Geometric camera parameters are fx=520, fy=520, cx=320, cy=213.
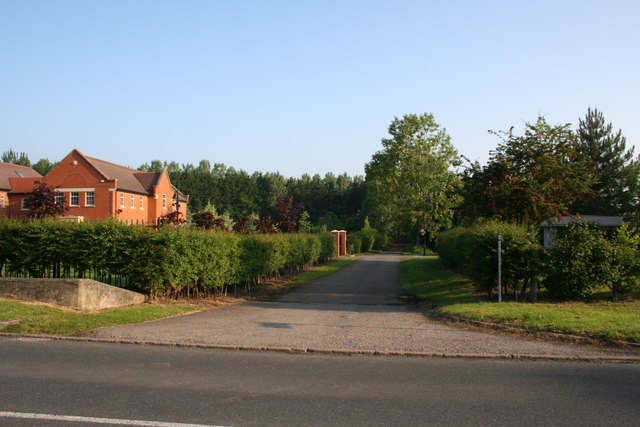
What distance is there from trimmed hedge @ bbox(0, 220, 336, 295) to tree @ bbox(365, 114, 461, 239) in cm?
4522

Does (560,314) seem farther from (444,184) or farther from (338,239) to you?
(444,184)

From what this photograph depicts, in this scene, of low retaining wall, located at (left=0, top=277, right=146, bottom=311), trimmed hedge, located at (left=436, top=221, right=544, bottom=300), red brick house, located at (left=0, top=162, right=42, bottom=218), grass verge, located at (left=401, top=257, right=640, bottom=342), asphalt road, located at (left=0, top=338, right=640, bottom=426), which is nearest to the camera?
asphalt road, located at (left=0, top=338, right=640, bottom=426)

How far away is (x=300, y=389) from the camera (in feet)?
21.9

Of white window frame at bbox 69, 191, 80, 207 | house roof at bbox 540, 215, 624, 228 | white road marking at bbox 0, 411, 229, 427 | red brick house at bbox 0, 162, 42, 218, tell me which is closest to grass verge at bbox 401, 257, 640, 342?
house roof at bbox 540, 215, 624, 228

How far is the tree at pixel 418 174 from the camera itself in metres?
61.4

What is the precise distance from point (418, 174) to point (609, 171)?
2281 cm

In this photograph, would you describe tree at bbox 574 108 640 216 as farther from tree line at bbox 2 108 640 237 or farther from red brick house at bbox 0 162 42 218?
red brick house at bbox 0 162 42 218

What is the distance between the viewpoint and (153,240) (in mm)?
15078

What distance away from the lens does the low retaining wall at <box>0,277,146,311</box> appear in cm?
1321

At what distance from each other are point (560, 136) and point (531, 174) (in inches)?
83.7

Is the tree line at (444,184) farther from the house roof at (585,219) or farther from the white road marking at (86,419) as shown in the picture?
the white road marking at (86,419)

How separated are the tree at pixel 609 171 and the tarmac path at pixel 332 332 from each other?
1326 inches

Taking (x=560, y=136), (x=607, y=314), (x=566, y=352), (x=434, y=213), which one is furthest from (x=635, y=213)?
(x=566, y=352)

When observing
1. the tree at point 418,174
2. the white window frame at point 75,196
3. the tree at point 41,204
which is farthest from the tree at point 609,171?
the white window frame at point 75,196
